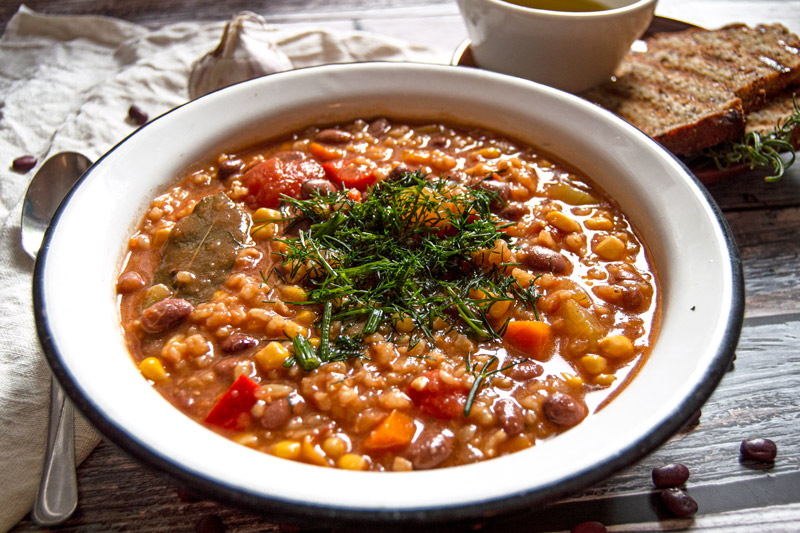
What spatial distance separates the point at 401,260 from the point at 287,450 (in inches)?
40.8

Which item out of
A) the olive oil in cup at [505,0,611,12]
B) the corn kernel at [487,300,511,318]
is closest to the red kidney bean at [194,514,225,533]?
the corn kernel at [487,300,511,318]

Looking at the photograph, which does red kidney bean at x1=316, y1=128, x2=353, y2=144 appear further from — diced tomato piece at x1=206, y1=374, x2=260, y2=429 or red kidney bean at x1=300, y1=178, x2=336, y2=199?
diced tomato piece at x1=206, y1=374, x2=260, y2=429

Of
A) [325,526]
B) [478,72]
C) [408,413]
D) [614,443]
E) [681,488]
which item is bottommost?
[681,488]

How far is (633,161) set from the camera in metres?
3.24

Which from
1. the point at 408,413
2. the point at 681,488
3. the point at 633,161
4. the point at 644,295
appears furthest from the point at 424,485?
the point at 633,161

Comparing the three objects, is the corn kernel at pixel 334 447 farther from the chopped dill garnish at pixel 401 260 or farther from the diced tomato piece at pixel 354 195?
the diced tomato piece at pixel 354 195

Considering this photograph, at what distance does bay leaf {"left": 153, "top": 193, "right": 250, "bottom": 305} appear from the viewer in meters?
3.02

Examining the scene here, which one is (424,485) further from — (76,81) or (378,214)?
(76,81)

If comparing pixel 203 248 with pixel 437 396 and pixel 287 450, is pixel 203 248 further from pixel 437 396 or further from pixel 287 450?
pixel 437 396

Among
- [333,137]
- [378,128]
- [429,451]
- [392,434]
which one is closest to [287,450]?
[392,434]

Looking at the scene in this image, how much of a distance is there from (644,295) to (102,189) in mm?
2620

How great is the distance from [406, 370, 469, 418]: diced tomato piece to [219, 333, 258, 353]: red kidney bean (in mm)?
731

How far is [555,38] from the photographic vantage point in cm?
421

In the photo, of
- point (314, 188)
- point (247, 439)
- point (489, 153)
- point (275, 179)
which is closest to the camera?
point (247, 439)
